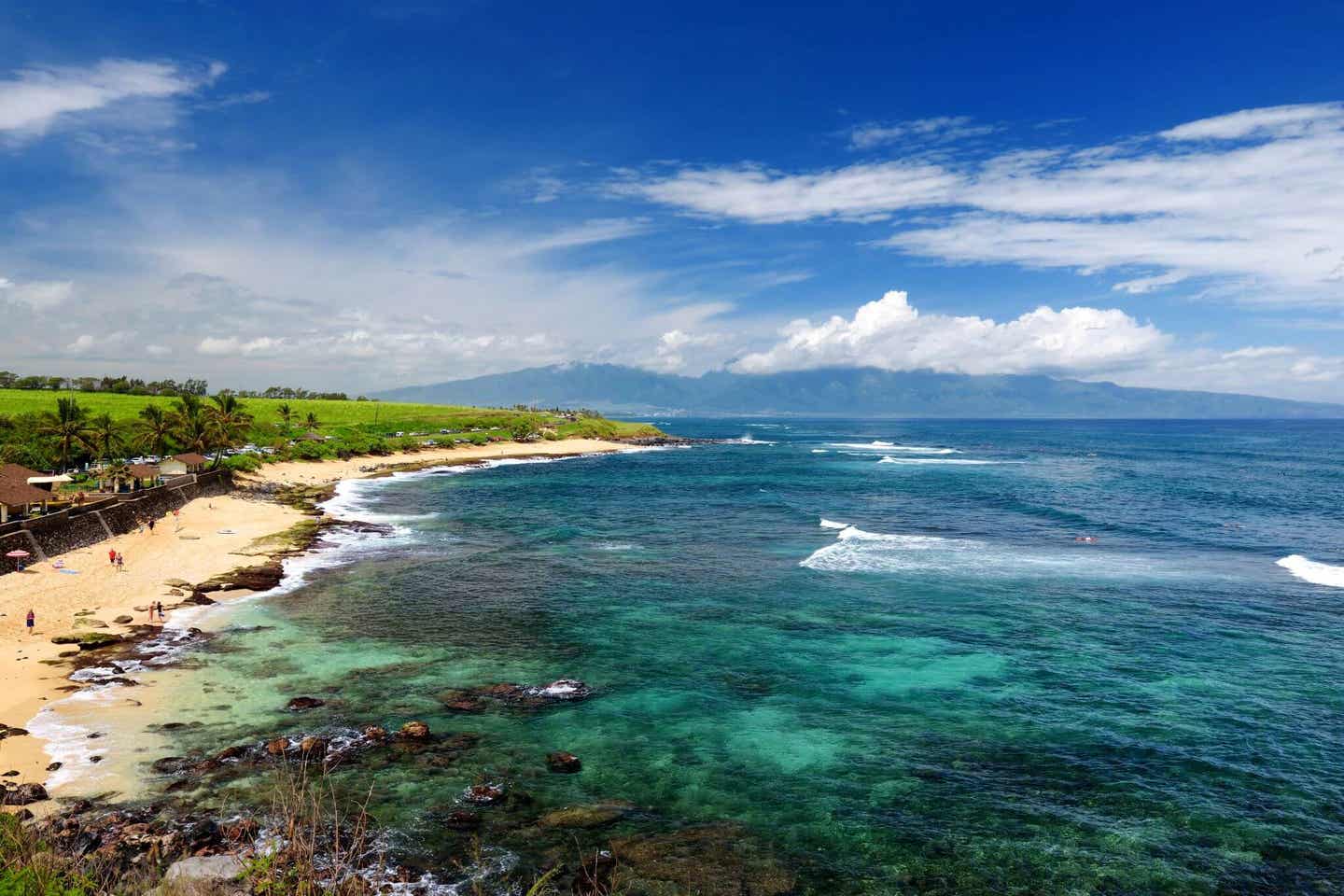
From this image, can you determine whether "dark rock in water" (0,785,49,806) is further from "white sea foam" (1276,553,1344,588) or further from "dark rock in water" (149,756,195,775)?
"white sea foam" (1276,553,1344,588)

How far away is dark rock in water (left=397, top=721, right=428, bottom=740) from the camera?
2395cm

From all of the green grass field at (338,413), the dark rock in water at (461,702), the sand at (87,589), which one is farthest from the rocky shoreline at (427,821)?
the green grass field at (338,413)

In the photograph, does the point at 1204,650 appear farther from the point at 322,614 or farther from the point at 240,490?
the point at 240,490

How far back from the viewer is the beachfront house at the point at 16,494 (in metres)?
43.5

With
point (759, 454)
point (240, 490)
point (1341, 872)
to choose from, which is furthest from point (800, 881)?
point (759, 454)

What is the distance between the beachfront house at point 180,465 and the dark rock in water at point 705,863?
70062 mm

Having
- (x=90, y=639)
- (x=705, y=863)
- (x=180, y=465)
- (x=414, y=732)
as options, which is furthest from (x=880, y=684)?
(x=180, y=465)

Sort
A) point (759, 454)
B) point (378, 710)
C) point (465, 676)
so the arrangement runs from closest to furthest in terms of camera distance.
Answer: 1. point (378, 710)
2. point (465, 676)
3. point (759, 454)

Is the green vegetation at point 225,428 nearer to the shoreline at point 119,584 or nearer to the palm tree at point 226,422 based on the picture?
the palm tree at point 226,422

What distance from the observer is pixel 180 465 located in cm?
7112

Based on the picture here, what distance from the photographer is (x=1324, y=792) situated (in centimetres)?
2144

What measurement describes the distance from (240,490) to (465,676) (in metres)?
62.6

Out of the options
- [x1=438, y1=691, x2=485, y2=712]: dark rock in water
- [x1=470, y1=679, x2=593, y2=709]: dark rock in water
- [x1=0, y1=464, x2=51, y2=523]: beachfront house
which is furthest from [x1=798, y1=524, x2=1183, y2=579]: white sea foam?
[x1=0, y1=464, x2=51, y2=523]: beachfront house

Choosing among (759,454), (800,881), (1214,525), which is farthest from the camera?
(759,454)
